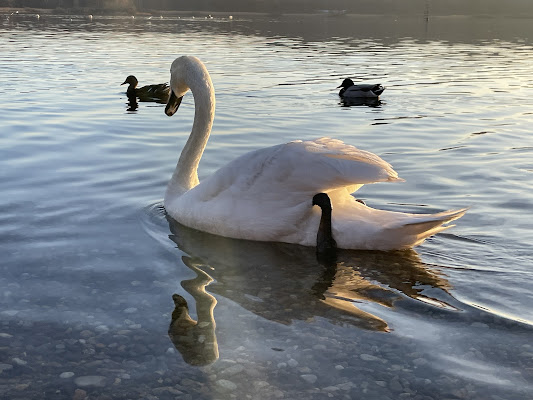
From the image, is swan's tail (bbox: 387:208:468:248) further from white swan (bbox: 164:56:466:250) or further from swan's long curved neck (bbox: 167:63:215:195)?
swan's long curved neck (bbox: 167:63:215:195)

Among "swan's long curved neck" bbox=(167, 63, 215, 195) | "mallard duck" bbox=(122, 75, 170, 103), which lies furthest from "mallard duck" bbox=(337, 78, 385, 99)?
"swan's long curved neck" bbox=(167, 63, 215, 195)

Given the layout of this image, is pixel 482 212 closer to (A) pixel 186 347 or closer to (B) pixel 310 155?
(B) pixel 310 155

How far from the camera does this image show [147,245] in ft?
23.6

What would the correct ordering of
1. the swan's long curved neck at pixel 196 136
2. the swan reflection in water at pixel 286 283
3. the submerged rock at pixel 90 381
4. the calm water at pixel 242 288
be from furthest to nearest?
1. the swan's long curved neck at pixel 196 136
2. the swan reflection in water at pixel 286 283
3. the calm water at pixel 242 288
4. the submerged rock at pixel 90 381

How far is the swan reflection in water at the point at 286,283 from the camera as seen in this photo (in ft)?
17.3

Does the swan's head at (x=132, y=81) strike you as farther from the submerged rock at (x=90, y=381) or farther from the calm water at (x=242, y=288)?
the submerged rock at (x=90, y=381)

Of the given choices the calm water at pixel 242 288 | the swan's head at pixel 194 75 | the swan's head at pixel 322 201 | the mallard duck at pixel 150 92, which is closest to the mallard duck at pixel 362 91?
the mallard duck at pixel 150 92

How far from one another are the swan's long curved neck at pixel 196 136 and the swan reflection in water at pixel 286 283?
0.88 meters

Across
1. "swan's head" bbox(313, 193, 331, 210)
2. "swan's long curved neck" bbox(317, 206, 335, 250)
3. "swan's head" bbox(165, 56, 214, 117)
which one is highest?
"swan's head" bbox(165, 56, 214, 117)

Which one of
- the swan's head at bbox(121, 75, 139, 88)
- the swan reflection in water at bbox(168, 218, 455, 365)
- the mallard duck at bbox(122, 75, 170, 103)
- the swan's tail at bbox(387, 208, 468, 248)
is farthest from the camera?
the swan's head at bbox(121, 75, 139, 88)

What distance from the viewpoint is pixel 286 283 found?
6133 mm

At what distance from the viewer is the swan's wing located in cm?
629

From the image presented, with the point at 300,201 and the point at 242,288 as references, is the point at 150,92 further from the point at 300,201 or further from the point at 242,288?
the point at 242,288

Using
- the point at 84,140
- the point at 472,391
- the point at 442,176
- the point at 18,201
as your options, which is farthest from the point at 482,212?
the point at 84,140
